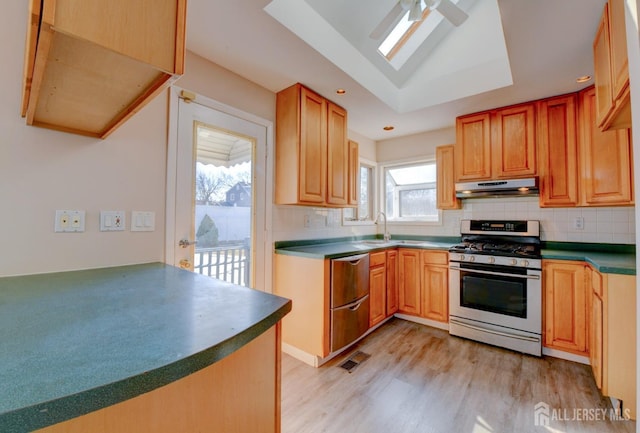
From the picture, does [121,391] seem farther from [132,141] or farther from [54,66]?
[132,141]

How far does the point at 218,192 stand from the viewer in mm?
2129

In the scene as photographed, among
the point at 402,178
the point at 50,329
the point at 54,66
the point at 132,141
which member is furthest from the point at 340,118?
the point at 50,329

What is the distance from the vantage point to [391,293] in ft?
10.4

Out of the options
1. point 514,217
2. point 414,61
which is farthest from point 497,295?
point 414,61

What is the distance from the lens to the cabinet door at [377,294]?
9.16 ft

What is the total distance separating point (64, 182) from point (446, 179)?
3369 mm

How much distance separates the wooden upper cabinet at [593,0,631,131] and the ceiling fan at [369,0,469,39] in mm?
751

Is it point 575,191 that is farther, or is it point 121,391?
point 575,191

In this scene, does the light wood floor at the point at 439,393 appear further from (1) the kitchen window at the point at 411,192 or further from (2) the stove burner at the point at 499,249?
(1) the kitchen window at the point at 411,192

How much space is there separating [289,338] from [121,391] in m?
2.19

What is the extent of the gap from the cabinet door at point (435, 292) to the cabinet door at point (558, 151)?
1.18 m

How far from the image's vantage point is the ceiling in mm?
1650

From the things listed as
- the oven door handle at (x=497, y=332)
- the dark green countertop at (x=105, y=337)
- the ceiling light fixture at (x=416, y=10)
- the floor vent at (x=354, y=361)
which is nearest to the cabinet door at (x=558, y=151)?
the oven door handle at (x=497, y=332)

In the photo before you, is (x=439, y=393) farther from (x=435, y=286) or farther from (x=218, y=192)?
(x=218, y=192)
